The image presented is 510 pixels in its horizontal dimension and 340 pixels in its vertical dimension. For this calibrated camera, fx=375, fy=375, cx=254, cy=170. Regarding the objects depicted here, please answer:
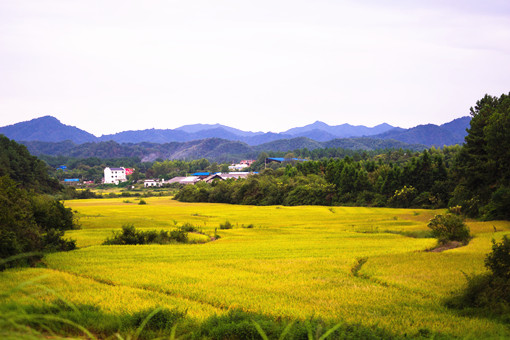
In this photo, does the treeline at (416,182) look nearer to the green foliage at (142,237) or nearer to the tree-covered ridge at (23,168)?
the tree-covered ridge at (23,168)

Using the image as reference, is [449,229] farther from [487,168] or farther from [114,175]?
[114,175]

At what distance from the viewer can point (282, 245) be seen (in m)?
25.2

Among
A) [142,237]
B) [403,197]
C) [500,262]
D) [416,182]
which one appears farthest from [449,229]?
[416,182]

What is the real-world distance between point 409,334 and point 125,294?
8774 millimetres

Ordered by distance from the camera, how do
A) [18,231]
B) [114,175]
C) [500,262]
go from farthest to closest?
1. [114,175]
2. [18,231]
3. [500,262]

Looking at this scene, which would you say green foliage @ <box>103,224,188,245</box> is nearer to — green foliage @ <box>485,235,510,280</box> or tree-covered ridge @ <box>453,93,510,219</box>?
green foliage @ <box>485,235,510,280</box>

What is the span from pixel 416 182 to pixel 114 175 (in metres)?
118

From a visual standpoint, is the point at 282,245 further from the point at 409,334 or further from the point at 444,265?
the point at 409,334

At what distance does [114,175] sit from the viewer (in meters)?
144

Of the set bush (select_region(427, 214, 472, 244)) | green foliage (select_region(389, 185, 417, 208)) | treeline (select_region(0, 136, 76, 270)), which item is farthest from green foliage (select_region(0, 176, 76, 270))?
green foliage (select_region(389, 185, 417, 208))

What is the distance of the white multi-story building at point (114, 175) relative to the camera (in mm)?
140325

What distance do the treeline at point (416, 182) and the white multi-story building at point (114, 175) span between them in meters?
69.7

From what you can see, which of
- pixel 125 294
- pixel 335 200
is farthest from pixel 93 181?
pixel 125 294

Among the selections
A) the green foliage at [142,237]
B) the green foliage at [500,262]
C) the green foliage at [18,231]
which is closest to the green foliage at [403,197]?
the green foliage at [142,237]
